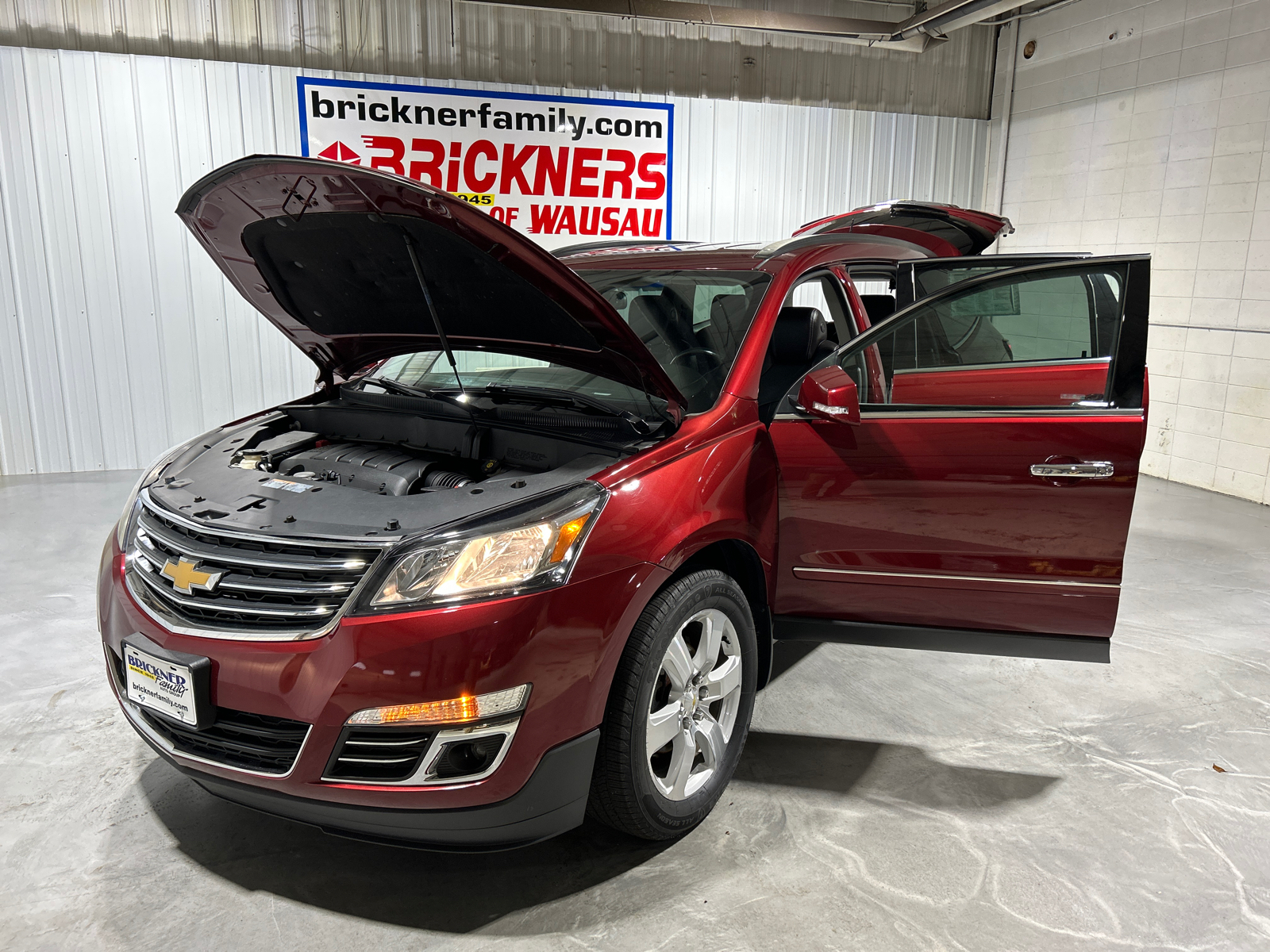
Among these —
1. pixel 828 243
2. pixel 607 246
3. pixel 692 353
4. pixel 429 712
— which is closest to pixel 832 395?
pixel 692 353

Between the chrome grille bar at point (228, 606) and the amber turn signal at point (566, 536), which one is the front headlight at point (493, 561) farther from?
the chrome grille bar at point (228, 606)

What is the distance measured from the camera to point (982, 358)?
3125 mm

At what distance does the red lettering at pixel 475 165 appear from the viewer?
6.53 metres

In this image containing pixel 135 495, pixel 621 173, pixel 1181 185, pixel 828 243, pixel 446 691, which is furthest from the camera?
pixel 621 173

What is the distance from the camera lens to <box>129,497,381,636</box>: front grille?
167 centimetres

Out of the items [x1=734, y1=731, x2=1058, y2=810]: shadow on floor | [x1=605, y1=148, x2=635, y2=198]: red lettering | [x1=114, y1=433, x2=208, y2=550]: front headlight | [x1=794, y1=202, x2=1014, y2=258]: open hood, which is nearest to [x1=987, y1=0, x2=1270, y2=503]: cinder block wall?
[x1=794, y1=202, x2=1014, y2=258]: open hood

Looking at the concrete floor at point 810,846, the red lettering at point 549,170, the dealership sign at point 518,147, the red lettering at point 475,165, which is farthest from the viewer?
the red lettering at point 549,170

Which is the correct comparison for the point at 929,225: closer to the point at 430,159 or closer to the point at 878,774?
the point at 878,774

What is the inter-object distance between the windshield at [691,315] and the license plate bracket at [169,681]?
1.26m

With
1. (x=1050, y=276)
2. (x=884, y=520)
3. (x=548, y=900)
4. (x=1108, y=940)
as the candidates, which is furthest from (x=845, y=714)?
(x=1050, y=276)

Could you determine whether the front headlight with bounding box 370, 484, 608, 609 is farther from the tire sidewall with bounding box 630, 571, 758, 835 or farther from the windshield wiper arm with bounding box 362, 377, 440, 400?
the windshield wiper arm with bounding box 362, 377, 440, 400

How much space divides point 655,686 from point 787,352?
128 cm

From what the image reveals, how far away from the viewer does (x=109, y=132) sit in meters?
5.80

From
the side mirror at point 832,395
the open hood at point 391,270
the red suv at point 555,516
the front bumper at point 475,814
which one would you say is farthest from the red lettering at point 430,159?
the front bumper at point 475,814
